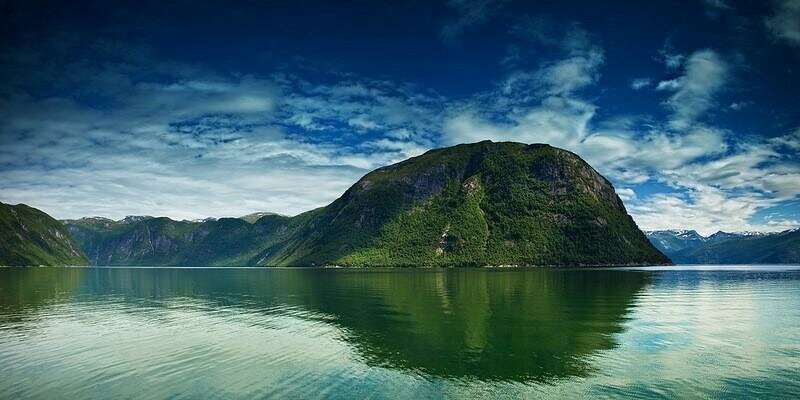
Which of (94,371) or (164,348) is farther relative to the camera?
(164,348)

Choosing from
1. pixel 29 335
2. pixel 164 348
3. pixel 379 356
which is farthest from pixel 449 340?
pixel 29 335

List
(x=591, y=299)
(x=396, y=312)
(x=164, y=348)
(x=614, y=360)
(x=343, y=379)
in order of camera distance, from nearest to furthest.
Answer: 1. (x=343, y=379)
2. (x=614, y=360)
3. (x=164, y=348)
4. (x=396, y=312)
5. (x=591, y=299)

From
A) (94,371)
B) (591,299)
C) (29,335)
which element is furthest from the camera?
(591,299)

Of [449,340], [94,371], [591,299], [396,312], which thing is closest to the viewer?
[94,371]

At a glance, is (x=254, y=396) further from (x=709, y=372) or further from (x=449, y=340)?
(x=709, y=372)

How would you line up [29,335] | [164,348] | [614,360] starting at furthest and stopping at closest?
1. [29,335]
2. [164,348]
3. [614,360]

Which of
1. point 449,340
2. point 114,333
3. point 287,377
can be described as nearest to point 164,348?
point 114,333

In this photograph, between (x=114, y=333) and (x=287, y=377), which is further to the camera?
(x=114, y=333)

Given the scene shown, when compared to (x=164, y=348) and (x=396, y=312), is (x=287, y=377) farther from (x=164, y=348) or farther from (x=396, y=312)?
(x=396, y=312)
